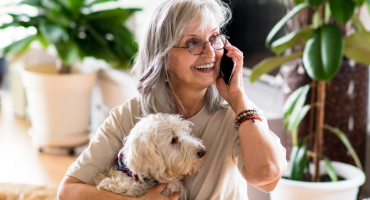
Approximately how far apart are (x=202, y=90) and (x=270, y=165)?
0.35 metres

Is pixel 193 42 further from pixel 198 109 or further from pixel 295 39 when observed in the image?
pixel 295 39

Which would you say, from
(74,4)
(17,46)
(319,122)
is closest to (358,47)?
(319,122)

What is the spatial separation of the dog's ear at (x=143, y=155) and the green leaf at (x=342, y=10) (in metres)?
0.92

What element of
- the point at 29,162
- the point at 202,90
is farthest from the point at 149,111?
the point at 29,162

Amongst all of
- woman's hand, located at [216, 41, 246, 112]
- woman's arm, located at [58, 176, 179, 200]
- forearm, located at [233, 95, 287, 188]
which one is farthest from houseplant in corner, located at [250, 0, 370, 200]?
woman's arm, located at [58, 176, 179, 200]

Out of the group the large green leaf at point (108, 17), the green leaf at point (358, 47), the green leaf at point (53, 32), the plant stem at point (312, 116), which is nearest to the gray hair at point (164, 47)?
the green leaf at point (358, 47)

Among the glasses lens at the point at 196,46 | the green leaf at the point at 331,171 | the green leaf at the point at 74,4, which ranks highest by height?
the green leaf at the point at 74,4

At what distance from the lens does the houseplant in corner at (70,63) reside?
3588mm

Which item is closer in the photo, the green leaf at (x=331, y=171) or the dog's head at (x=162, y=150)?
the dog's head at (x=162, y=150)

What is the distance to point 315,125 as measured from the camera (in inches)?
88.9

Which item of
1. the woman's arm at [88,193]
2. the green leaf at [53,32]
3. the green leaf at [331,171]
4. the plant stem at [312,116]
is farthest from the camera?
the green leaf at [53,32]

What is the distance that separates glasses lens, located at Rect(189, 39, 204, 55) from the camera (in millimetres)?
1394

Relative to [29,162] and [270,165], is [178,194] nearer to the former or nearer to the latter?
[270,165]

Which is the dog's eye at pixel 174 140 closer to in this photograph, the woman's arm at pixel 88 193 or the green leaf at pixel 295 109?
the woman's arm at pixel 88 193
